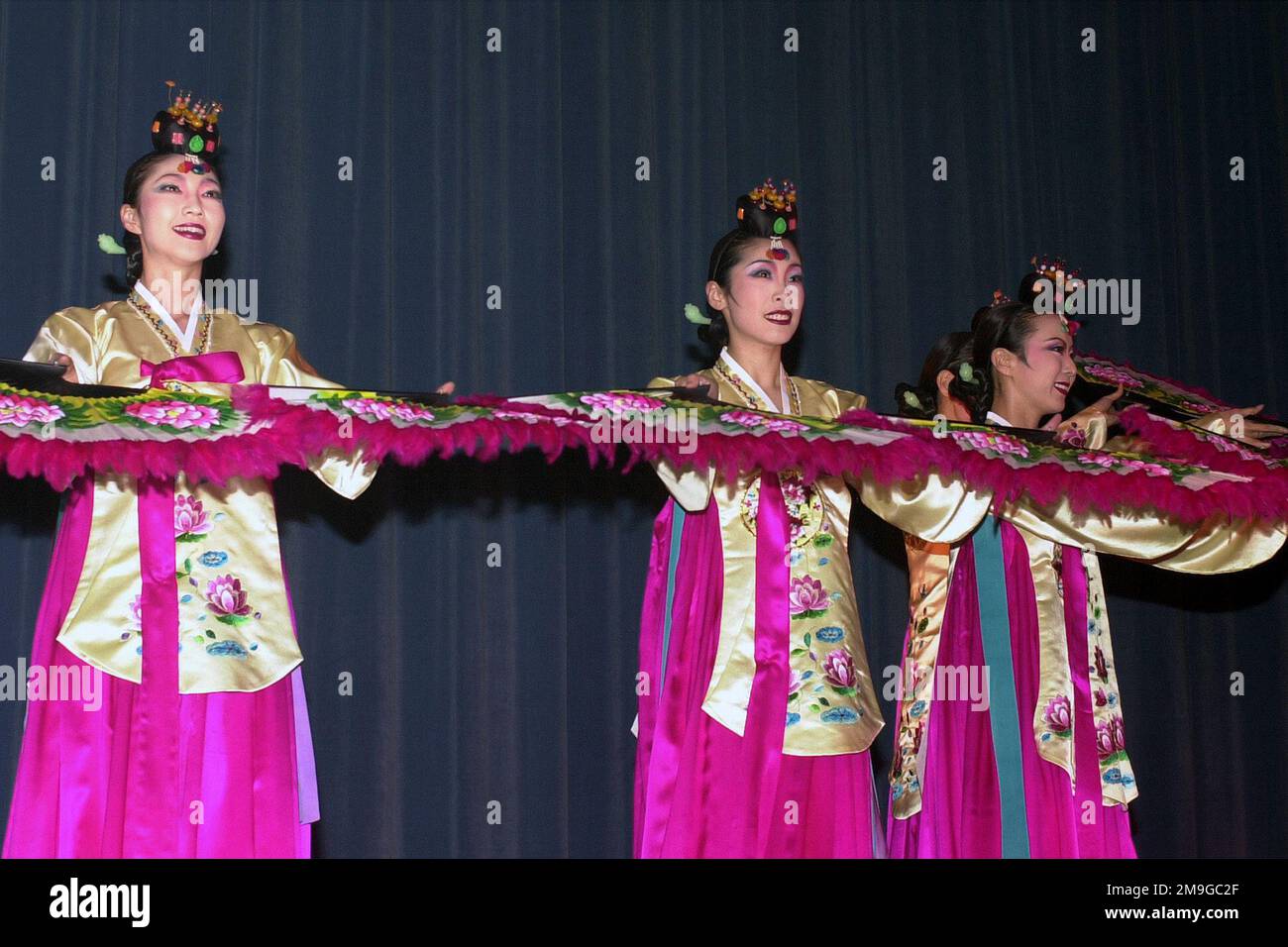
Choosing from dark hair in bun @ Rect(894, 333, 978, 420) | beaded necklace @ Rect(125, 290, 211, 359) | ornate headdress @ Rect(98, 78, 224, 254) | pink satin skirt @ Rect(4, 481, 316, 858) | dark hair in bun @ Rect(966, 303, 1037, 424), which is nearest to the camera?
pink satin skirt @ Rect(4, 481, 316, 858)

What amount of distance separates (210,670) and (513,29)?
80.5 inches

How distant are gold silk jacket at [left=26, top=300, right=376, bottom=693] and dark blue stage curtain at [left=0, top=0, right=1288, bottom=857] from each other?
84cm

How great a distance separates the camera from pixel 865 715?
3045 millimetres

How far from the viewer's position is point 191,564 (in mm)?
2783

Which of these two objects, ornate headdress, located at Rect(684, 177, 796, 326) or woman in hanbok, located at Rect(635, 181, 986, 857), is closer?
woman in hanbok, located at Rect(635, 181, 986, 857)

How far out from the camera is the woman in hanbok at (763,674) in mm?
2982

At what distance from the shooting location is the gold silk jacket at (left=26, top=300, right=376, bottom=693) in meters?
2.72

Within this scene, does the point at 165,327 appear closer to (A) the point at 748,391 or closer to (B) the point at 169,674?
(B) the point at 169,674

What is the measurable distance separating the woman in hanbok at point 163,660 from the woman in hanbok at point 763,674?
705mm

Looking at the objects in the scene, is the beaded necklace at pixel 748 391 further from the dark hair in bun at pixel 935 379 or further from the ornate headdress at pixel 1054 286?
the ornate headdress at pixel 1054 286

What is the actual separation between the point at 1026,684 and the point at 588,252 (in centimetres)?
161

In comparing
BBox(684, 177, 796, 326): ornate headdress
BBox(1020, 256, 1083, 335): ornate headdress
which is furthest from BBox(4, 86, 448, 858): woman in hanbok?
BBox(1020, 256, 1083, 335): ornate headdress

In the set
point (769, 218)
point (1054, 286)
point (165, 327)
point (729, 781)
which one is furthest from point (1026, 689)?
point (165, 327)

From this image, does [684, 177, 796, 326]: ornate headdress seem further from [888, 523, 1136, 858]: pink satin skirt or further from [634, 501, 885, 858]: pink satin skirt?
[888, 523, 1136, 858]: pink satin skirt
